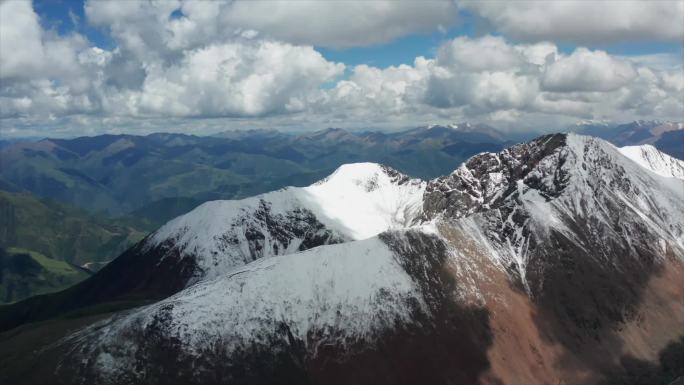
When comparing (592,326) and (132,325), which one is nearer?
(132,325)

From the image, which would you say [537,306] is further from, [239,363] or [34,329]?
[34,329]

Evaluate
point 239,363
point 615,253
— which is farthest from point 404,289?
point 615,253

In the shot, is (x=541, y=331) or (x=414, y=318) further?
(x=541, y=331)

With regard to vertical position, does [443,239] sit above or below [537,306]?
above

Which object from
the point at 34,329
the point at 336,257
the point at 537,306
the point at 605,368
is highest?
the point at 336,257

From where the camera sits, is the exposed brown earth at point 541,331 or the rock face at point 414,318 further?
the exposed brown earth at point 541,331

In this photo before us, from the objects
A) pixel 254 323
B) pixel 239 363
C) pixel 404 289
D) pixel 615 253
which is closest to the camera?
pixel 239 363

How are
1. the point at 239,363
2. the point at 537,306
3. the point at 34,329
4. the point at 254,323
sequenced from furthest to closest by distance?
1. the point at 537,306
2. the point at 34,329
3. the point at 254,323
4. the point at 239,363

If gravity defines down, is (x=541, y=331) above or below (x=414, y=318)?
below

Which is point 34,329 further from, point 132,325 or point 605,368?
point 605,368

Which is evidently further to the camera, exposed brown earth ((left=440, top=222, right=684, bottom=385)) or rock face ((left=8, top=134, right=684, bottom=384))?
exposed brown earth ((left=440, top=222, right=684, bottom=385))
